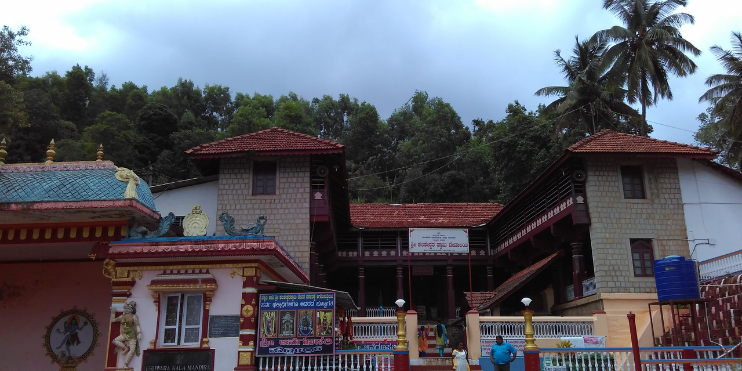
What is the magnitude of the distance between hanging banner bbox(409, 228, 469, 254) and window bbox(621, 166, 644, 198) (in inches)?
323

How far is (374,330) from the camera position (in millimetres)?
15023

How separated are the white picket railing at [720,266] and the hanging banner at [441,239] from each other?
10.2 metres

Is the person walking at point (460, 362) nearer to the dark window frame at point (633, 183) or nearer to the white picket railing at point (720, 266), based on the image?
the white picket railing at point (720, 266)

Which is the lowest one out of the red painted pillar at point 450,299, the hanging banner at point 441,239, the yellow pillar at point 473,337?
the yellow pillar at point 473,337

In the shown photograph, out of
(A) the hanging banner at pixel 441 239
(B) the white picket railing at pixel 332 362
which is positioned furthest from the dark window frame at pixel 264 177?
(B) the white picket railing at pixel 332 362

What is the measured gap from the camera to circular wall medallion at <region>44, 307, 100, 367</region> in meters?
12.3

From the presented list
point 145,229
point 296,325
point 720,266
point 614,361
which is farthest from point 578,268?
point 145,229

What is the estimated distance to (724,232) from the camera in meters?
19.1

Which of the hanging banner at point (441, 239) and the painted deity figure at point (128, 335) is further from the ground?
the hanging banner at point (441, 239)

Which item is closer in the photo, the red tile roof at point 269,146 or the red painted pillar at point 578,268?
the red tile roof at point 269,146

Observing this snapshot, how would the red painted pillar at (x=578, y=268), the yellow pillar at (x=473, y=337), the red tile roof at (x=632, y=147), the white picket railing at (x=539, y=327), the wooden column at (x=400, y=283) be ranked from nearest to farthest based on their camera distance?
the yellow pillar at (x=473, y=337) < the white picket railing at (x=539, y=327) < the red tile roof at (x=632, y=147) < the red painted pillar at (x=578, y=268) < the wooden column at (x=400, y=283)

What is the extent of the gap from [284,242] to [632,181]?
1215cm

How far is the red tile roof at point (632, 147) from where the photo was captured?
1869cm

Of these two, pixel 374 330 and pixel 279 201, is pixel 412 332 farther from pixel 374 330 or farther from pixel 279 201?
pixel 279 201
